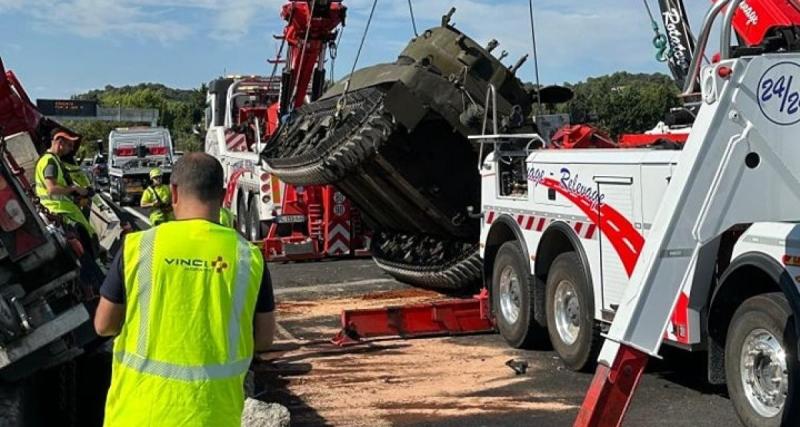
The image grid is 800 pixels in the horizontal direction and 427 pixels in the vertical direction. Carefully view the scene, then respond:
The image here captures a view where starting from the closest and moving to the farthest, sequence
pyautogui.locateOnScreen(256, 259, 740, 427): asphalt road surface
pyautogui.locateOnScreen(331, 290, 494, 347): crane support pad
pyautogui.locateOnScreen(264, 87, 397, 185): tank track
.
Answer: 1. pyautogui.locateOnScreen(256, 259, 740, 427): asphalt road surface
2. pyautogui.locateOnScreen(331, 290, 494, 347): crane support pad
3. pyautogui.locateOnScreen(264, 87, 397, 185): tank track

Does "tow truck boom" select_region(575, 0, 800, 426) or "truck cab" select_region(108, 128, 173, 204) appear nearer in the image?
"tow truck boom" select_region(575, 0, 800, 426)

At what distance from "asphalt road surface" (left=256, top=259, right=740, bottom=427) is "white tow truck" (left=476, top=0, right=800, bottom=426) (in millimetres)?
517

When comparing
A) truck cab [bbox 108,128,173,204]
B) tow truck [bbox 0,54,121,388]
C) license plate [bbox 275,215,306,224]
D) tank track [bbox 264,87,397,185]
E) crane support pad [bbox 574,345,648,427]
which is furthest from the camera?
truck cab [bbox 108,128,173,204]

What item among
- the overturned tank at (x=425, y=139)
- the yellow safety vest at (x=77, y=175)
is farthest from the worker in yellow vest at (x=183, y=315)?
the overturned tank at (x=425, y=139)

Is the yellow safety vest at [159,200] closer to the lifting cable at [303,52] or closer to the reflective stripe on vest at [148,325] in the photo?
the lifting cable at [303,52]

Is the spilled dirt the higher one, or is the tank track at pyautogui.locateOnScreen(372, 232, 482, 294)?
the tank track at pyautogui.locateOnScreen(372, 232, 482, 294)

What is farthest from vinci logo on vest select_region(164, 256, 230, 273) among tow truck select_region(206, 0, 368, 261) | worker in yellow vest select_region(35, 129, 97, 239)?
tow truck select_region(206, 0, 368, 261)

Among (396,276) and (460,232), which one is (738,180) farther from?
(396,276)

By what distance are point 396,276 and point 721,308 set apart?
6.98 m

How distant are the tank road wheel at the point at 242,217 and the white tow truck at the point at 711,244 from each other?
10996 millimetres

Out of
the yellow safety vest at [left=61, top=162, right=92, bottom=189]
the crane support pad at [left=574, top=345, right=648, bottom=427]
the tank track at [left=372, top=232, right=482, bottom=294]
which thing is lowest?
the tank track at [left=372, top=232, right=482, bottom=294]

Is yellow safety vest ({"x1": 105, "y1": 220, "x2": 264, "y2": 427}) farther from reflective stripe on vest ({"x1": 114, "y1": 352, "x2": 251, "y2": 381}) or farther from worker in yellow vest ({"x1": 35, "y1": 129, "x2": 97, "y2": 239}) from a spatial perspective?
worker in yellow vest ({"x1": 35, "y1": 129, "x2": 97, "y2": 239})

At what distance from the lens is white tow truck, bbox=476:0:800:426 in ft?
16.2

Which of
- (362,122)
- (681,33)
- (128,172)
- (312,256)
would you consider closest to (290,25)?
(312,256)
